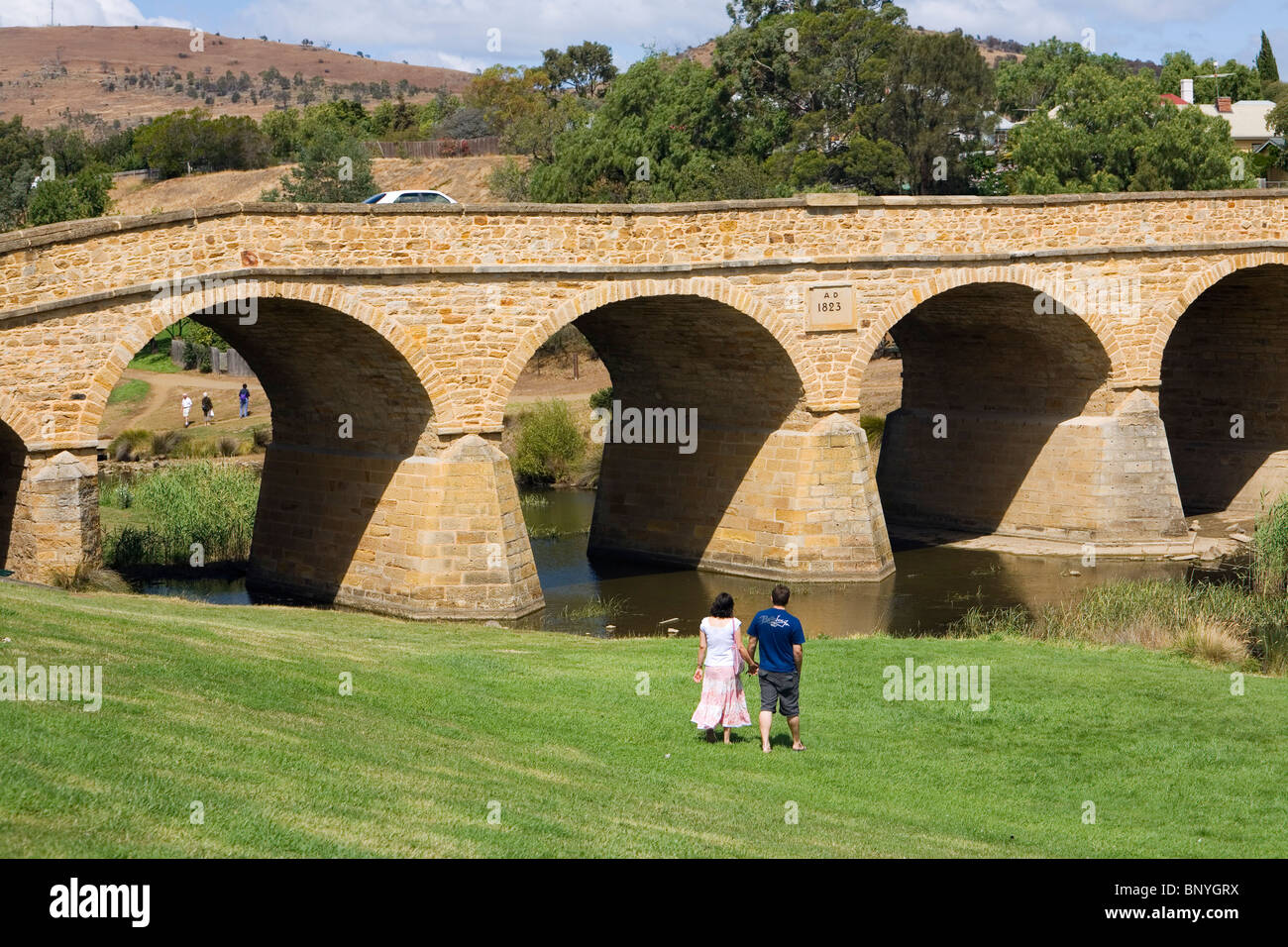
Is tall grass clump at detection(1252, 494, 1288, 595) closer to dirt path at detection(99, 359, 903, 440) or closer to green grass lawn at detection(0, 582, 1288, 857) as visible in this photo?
green grass lawn at detection(0, 582, 1288, 857)

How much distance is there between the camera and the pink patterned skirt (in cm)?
1302

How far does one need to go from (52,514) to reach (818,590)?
12.4 metres

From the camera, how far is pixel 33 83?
135000 mm

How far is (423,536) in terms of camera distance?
22.9 meters

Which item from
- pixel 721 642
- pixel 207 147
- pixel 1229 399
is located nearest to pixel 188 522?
pixel 721 642

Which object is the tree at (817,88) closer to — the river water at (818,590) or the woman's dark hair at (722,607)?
the river water at (818,590)

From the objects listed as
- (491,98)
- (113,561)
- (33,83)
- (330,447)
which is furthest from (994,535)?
(33,83)

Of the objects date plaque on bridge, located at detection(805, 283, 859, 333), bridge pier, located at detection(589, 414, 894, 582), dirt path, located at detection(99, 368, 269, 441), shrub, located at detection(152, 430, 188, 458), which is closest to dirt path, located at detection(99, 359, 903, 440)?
dirt path, located at detection(99, 368, 269, 441)

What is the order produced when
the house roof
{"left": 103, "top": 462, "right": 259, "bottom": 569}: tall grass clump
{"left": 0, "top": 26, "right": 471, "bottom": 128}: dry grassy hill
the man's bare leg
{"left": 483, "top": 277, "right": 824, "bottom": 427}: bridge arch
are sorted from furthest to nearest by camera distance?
{"left": 0, "top": 26, "right": 471, "bottom": 128}: dry grassy hill, the house roof, {"left": 103, "top": 462, "right": 259, "bottom": 569}: tall grass clump, {"left": 483, "top": 277, "right": 824, "bottom": 427}: bridge arch, the man's bare leg

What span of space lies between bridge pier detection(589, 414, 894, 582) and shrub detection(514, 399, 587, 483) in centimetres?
919

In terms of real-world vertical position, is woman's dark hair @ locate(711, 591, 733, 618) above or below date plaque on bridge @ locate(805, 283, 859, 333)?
below
